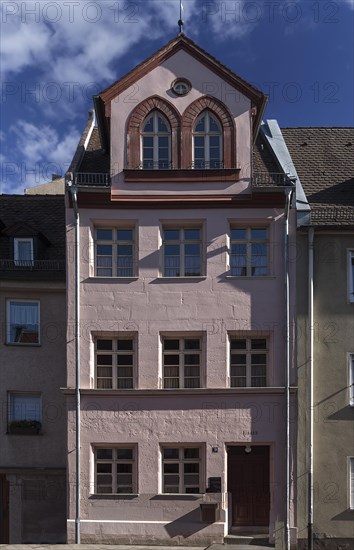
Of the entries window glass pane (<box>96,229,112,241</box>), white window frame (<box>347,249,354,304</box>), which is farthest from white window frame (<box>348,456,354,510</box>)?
window glass pane (<box>96,229,112,241</box>)

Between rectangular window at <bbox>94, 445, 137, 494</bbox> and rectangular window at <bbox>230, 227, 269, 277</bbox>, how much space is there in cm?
616

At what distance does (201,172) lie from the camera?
15375 mm

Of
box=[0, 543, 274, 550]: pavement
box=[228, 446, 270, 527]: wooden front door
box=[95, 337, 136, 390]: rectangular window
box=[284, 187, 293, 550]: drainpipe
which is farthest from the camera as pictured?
box=[95, 337, 136, 390]: rectangular window

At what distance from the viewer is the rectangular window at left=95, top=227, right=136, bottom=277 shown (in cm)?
1562

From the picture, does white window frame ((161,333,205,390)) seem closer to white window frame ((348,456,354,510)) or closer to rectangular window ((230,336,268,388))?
rectangular window ((230,336,268,388))

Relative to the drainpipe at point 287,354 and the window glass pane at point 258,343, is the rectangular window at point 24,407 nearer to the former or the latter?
the window glass pane at point 258,343

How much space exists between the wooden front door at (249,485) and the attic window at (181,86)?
10.9 metres

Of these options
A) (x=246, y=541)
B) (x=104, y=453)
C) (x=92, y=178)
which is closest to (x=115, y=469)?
(x=104, y=453)

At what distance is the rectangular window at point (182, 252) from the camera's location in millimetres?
15594

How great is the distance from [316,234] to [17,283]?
9.41 m

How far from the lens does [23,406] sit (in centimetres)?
1662

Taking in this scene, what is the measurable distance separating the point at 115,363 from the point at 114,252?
334cm

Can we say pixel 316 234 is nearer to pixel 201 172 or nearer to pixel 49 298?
pixel 201 172

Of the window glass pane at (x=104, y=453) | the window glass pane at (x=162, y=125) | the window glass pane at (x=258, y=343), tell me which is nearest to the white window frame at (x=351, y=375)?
the window glass pane at (x=258, y=343)
